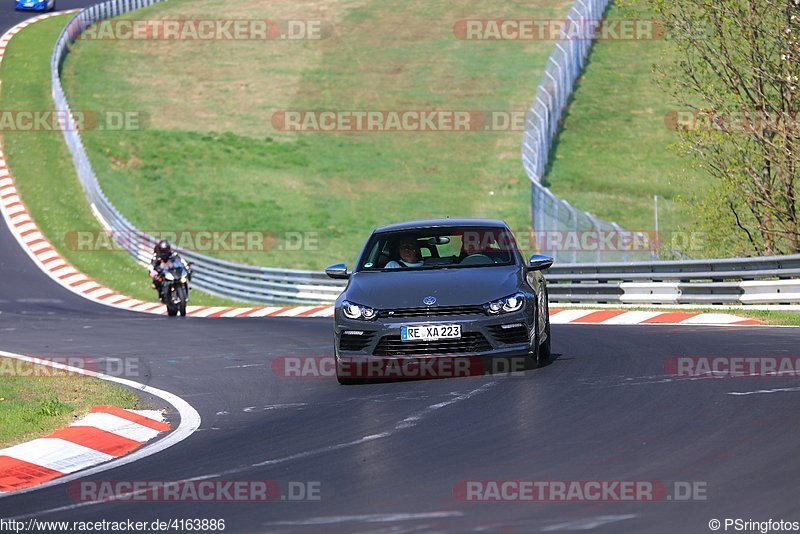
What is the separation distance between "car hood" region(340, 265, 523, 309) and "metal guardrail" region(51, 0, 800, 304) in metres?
7.79

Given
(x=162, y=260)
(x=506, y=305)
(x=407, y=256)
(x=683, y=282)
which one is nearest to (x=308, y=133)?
(x=162, y=260)

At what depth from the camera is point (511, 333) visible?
40.5 feet

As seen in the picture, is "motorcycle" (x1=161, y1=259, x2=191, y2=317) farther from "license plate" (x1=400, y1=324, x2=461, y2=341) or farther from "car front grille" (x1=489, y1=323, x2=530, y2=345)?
"car front grille" (x1=489, y1=323, x2=530, y2=345)

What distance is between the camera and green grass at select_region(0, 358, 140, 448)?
1069 centimetres

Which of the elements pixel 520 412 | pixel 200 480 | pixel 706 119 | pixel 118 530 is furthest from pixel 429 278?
pixel 706 119

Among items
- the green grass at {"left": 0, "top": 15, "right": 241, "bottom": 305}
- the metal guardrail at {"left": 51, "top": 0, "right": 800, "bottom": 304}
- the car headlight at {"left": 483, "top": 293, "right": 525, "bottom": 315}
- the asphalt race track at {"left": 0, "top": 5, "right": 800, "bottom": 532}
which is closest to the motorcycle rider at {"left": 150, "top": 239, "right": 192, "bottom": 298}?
the metal guardrail at {"left": 51, "top": 0, "right": 800, "bottom": 304}

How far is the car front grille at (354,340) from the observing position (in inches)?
488

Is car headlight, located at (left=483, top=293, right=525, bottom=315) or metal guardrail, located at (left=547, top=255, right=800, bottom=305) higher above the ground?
car headlight, located at (left=483, top=293, right=525, bottom=315)

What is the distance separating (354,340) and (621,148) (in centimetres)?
3804

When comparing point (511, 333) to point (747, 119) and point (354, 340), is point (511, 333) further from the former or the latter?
point (747, 119)

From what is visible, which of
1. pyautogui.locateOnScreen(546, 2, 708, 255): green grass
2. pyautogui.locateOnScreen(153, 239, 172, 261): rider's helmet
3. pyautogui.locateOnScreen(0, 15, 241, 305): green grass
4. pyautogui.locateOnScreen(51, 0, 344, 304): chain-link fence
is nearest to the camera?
pyautogui.locateOnScreen(153, 239, 172, 261): rider's helmet

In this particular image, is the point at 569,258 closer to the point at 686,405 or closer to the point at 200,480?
the point at 686,405

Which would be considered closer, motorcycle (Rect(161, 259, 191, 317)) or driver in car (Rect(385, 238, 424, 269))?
driver in car (Rect(385, 238, 424, 269))

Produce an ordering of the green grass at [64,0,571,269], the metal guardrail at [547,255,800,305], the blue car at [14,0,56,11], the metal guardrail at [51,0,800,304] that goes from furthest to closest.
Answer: the blue car at [14,0,56,11] → the green grass at [64,0,571,269] → the metal guardrail at [51,0,800,304] → the metal guardrail at [547,255,800,305]
